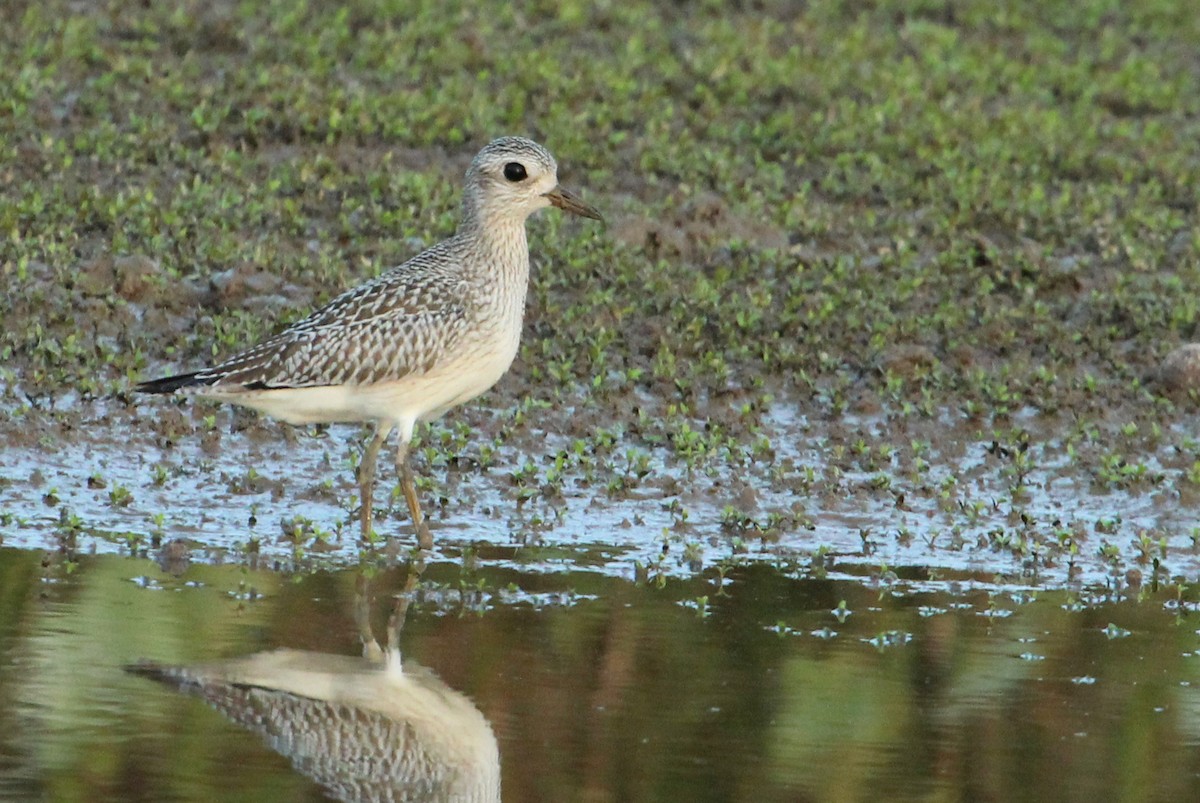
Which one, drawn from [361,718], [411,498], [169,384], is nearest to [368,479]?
[411,498]

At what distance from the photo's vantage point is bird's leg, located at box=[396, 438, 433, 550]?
32.6 ft

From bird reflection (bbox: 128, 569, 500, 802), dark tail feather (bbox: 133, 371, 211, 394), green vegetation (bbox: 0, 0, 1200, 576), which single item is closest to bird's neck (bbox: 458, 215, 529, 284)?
green vegetation (bbox: 0, 0, 1200, 576)

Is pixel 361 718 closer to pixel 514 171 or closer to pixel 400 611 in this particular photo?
pixel 400 611

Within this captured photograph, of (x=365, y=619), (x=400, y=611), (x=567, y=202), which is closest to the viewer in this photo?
(x=365, y=619)

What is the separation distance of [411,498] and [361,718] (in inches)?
108

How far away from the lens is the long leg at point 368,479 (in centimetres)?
1003

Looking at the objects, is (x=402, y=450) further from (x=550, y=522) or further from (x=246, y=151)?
(x=246, y=151)

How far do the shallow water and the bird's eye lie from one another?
77.7 inches

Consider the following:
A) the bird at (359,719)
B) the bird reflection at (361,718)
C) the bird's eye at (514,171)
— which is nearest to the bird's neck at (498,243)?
the bird's eye at (514,171)

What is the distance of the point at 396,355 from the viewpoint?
1009cm

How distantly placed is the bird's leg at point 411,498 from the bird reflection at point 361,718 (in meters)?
1.64

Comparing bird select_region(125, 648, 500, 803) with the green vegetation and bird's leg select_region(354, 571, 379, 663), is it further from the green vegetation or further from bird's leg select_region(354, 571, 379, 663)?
the green vegetation

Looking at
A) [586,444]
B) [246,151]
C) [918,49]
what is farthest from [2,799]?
[918,49]

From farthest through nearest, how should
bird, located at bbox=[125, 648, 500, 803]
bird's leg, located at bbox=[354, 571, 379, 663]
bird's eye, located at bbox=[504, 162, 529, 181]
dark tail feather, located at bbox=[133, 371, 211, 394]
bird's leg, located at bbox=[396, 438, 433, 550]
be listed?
bird's eye, located at bbox=[504, 162, 529, 181]
bird's leg, located at bbox=[396, 438, 433, 550]
dark tail feather, located at bbox=[133, 371, 211, 394]
bird's leg, located at bbox=[354, 571, 379, 663]
bird, located at bbox=[125, 648, 500, 803]
